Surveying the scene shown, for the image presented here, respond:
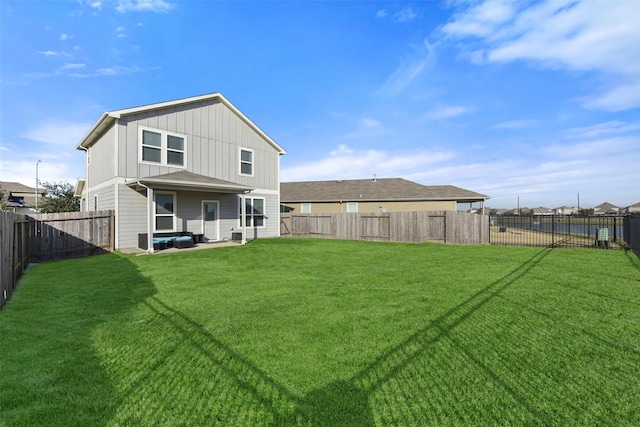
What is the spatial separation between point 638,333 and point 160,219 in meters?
14.4

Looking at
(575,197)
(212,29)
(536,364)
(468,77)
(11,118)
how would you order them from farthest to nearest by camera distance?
1. (575,197)
2. (11,118)
3. (468,77)
4. (212,29)
5. (536,364)

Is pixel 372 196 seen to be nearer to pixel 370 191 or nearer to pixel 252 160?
pixel 370 191

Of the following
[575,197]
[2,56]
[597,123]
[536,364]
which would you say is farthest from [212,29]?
[575,197]

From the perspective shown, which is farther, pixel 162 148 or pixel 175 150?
pixel 175 150

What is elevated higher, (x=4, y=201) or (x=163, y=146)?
(x=163, y=146)

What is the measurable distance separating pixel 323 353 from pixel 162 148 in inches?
511

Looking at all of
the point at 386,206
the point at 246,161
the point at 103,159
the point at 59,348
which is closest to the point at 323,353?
the point at 59,348

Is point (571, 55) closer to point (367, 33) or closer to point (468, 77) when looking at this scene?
point (468, 77)

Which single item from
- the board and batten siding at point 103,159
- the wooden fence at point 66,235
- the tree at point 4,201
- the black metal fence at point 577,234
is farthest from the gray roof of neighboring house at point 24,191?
the black metal fence at point 577,234

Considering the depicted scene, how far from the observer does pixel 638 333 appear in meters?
3.75

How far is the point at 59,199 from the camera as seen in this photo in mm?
25000

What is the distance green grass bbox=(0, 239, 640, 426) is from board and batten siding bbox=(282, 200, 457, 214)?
17.4m

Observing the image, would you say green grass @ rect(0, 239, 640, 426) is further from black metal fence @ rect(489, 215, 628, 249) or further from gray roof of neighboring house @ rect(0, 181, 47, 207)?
gray roof of neighboring house @ rect(0, 181, 47, 207)

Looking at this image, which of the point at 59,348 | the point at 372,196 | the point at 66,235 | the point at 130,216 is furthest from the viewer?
the point at 372,196
